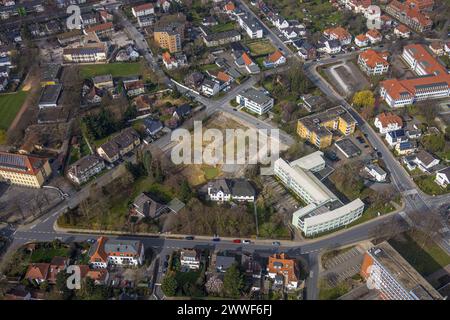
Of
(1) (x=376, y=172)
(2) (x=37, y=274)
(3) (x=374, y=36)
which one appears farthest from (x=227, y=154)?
(3) (x=374, y=36)

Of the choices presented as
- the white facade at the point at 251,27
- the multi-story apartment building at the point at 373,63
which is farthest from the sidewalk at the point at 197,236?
the white facade at the point at 251,27

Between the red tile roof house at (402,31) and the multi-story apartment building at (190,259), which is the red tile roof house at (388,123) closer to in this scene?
the red tile roof house at (402,31)

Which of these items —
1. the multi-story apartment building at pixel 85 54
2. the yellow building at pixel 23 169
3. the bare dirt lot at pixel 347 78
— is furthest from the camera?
the multi-story apartment building at pixel 85 54

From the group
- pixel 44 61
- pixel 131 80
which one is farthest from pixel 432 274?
pixel 44 61

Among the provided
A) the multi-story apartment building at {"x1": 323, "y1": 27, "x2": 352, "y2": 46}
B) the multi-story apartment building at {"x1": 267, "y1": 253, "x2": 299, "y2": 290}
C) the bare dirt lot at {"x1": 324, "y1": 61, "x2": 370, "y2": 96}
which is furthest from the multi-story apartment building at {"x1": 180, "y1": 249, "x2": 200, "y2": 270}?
the multi-story apartment building at {"x1": 323, "y1": 27, "x2": 352, "y2": 46}

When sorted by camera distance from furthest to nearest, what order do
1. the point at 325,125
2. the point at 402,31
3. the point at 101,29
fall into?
the point at 101,29
the point at 402,31
the point at 325,125

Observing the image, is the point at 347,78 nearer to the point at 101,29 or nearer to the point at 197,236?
the point at 197,236

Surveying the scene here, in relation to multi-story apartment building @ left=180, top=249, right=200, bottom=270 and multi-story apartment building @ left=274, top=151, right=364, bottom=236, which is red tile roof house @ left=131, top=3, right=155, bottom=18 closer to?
multi-story apartment building @ left=274, top=151, right=364, bottom=236
